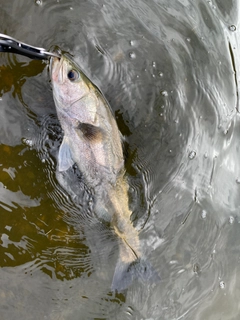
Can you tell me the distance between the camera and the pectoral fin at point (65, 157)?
3603mm

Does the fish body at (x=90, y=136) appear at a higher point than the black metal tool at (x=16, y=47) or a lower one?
lower

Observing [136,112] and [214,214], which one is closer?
[136,112]

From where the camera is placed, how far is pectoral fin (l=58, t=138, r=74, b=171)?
3603 mm

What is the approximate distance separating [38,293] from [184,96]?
2464 millimetres

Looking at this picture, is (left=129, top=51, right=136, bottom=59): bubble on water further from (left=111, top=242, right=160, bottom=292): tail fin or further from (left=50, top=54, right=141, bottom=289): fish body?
(left=111, top=242, right=160, bottom=292): tail fin

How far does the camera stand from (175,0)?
4.37 meters

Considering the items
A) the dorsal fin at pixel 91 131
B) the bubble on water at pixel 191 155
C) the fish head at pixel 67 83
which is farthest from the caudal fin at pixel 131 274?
the fish head at pixel 67 83

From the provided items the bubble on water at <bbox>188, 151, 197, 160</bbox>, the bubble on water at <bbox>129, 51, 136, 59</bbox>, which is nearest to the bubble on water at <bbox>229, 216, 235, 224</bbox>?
the bubble on water at <bbox>188, 151, 197, 160</bbox>

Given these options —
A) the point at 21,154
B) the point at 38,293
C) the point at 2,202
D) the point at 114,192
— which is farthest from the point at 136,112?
the point at 38,293

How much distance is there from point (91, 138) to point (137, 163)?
0.67m

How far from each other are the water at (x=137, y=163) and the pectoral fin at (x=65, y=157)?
0.16 m

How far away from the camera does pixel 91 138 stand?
11.5 ft

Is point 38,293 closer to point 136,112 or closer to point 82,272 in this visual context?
point 82,272

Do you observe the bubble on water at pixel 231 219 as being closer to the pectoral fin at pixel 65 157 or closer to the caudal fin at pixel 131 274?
the caudal fin at pixel 131 274
